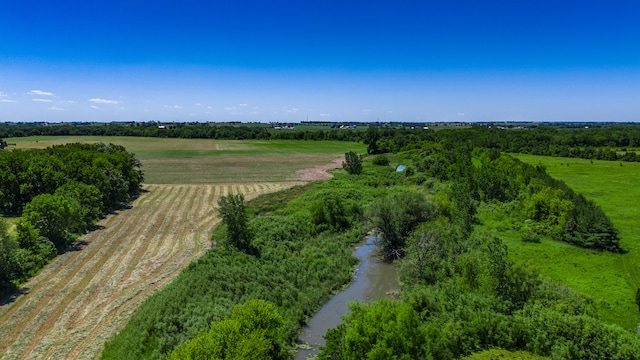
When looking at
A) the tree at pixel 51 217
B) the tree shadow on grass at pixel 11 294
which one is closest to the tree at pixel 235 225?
the tree shadow on grass at pixel 11 294

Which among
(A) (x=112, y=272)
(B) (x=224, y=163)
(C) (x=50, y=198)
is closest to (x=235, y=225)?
(A) (x=112, y=272)

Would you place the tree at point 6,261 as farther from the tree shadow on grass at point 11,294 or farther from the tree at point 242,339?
the tree at point 242,339

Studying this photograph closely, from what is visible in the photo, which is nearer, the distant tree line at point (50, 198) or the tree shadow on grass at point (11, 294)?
the tree shadow on grass at point (11, 294)

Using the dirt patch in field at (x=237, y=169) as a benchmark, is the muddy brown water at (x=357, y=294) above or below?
below

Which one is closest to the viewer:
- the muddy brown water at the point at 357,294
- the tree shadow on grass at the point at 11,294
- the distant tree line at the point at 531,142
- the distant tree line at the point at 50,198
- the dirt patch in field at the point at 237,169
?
the muddy brown water at the point at 357,294

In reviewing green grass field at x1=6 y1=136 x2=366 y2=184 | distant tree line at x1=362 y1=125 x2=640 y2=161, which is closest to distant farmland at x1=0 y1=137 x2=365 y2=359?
green grass field at x1=6 y1=136 x2=366 y2=184

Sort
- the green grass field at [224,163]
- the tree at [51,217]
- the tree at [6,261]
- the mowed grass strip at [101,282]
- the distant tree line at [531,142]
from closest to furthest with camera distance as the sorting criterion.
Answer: the mowed grass strip at [101,282]
the tree at [6,261]
the tree at [51,217]
the green grass field at [224,163]
the distant tree line at [531,142]

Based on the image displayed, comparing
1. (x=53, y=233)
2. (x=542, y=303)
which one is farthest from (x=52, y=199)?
(x=542, y=303)

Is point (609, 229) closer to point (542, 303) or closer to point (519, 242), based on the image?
point (519, 242)
